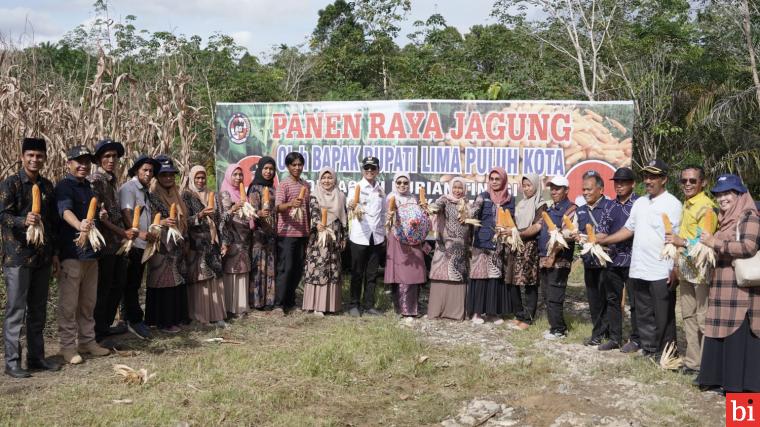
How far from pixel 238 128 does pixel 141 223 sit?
4165 mm

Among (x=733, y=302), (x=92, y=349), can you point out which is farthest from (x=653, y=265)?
(x=92, y=349)

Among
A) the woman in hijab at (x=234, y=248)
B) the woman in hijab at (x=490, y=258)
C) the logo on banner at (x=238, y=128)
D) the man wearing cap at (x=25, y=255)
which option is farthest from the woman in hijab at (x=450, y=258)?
the logo on banner at (x=238, y=128)

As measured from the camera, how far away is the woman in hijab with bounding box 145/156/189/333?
605 centimetres

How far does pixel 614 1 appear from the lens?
16.9 metres

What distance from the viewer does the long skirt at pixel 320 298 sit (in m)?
7.14

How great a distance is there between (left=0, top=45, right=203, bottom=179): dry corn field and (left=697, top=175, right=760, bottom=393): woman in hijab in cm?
551

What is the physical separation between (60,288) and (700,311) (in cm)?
469

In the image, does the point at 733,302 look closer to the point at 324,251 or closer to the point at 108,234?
the point at 324,251

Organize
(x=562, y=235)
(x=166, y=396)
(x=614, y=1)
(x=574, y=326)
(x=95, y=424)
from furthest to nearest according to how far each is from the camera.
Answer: (x=614, y=1) < (x=574, y=326) < (x=562, y=235) < (x=166, y=396) < (x=95, y=424)

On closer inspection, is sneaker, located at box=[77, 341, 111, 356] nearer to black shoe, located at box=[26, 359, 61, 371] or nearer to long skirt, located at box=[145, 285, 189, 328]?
black shoe, located at box=[26, 359, 61, 371]

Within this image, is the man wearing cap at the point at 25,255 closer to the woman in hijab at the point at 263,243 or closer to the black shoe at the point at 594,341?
the woman in hijab at the point at 263,243

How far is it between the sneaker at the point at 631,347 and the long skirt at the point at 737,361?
3.76 ft

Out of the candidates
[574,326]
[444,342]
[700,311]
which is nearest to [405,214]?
[444,342]

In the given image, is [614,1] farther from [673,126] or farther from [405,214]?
[405,214]
